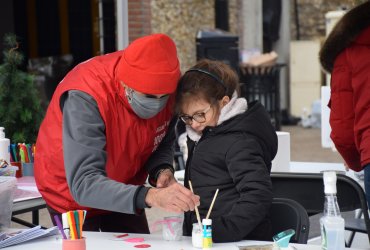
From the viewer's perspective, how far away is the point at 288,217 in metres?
3.45

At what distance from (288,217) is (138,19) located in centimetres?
843

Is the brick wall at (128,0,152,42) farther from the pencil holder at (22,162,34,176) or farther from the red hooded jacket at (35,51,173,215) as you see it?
the red hooded jacket at (35,51,173,215)

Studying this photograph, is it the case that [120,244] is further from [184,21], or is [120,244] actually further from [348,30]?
[184,21]

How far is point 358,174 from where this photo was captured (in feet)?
16.3

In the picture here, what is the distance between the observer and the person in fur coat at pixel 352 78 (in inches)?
146

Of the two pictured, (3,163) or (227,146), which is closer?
(227,146)

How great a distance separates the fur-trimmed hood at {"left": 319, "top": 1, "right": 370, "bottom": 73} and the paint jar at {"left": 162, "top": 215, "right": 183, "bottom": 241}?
3.76 feet

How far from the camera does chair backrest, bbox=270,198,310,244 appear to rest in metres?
3.39

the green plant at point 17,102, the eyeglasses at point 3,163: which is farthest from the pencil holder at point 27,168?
the green plant at point 17,102

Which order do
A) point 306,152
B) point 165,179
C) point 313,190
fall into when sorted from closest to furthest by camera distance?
point 165,179, point 313,190, point 306,152

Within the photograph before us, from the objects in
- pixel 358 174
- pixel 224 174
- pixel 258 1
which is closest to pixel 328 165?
pixel 358 174

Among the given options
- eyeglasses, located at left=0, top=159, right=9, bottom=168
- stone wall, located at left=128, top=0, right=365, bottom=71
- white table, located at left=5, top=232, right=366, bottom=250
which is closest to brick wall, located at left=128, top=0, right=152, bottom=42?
stone wall, located at left=128, top=0, right=365, bottom=71

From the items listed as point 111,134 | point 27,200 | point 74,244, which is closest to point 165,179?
point 111,134

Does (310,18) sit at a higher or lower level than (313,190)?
lower
